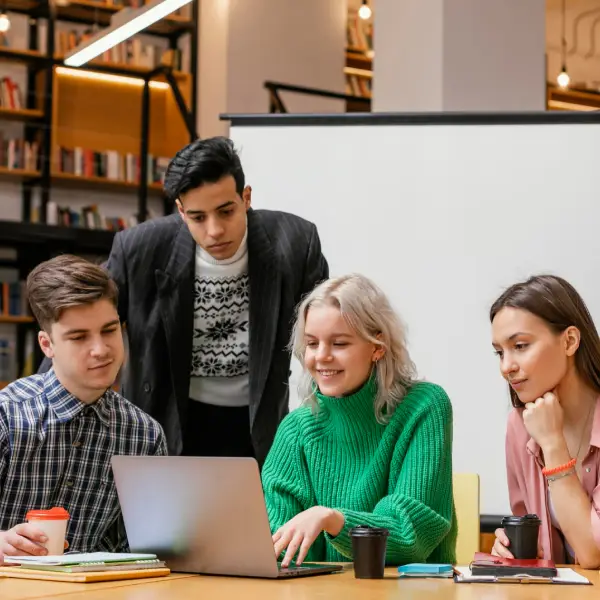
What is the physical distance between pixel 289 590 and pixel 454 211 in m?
2.44

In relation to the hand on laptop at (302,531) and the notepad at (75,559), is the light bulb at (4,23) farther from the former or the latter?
the hand on laptop at (302,531)

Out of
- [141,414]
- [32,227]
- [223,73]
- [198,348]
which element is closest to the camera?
[141,414]

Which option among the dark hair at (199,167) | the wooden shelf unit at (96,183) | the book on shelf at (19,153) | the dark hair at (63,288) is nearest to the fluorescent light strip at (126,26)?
the book on shelf at (19,153)

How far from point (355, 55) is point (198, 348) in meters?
6.62

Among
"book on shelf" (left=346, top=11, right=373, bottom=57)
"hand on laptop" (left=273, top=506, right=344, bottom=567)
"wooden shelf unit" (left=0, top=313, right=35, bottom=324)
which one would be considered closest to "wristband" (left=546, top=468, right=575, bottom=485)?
"hand on laptop" (left=273, top=506, right=344, bottom=567)

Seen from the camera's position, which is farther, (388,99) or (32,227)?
(32,227)

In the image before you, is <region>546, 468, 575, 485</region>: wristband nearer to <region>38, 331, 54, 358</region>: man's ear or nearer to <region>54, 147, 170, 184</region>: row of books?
<region>38, 331, 54, 358</region>: man's ear

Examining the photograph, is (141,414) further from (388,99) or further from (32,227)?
(32,227)

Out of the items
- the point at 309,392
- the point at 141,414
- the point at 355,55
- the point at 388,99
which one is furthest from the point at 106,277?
the point at 355,55

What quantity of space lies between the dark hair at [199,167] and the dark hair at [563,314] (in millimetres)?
850

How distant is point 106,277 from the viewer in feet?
7.37

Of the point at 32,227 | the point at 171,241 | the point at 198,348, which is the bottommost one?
the point at 198,348

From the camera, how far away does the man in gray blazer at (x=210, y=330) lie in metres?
2.86

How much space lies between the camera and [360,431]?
2098mm
